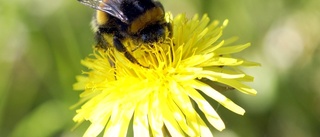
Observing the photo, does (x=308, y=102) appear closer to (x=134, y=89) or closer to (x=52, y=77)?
(x=134, y=89)

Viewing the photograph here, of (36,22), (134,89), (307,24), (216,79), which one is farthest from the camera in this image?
(36,22)

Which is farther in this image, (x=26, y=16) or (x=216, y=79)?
(x=26, y=16)

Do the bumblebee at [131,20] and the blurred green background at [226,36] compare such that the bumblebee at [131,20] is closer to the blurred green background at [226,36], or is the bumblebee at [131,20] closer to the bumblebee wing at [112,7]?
the bumblebee wing at [112,7]

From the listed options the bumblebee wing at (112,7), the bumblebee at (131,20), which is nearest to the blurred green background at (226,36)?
the bumblebee at (131,20)

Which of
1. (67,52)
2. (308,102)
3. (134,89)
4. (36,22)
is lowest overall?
(308,102)

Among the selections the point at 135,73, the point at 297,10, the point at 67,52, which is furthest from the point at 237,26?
the point at 135,73

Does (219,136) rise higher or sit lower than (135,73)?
lower

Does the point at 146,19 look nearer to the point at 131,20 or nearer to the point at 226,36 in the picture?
the point at 131,20
